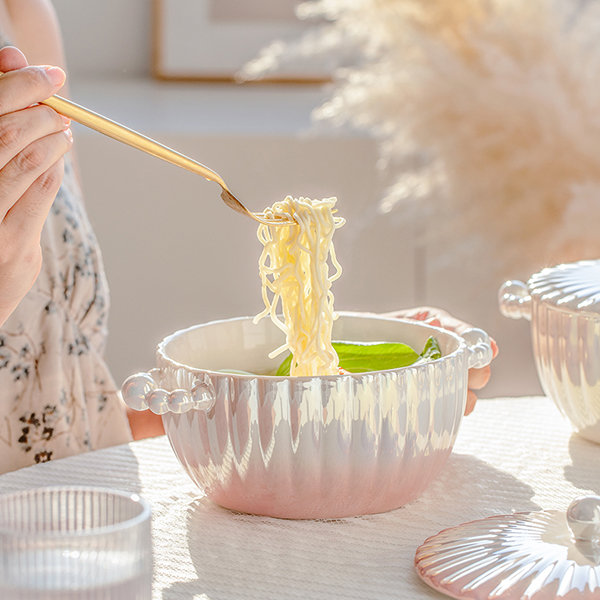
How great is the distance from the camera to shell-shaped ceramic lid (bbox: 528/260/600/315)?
2.02ft

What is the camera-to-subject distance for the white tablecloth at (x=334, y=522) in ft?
1.58

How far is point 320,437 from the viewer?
51 cm

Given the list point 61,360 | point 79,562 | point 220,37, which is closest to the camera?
point 79,562

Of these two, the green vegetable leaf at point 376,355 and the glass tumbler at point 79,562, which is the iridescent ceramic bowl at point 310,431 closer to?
the green vegetable leaf at point 376,355

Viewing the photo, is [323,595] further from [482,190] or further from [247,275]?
[247,275]

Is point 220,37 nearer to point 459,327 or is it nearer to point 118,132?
point 459,327

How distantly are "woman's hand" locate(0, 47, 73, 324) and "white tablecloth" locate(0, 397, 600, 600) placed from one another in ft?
0.45

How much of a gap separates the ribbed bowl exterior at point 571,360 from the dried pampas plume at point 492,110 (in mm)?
719

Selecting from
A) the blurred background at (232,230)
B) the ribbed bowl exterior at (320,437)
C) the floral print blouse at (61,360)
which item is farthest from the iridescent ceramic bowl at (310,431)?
the blurred background at (232,230)

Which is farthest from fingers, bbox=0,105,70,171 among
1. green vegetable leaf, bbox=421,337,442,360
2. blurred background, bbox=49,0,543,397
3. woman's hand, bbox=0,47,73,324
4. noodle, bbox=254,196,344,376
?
blurred background, bbox=49,0,543,397

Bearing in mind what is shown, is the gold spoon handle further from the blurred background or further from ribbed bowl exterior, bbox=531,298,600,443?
the blurred background

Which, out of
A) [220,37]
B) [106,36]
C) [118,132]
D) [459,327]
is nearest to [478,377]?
[459,327]

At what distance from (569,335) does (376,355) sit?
119mm

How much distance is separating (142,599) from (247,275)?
4.60 feet
